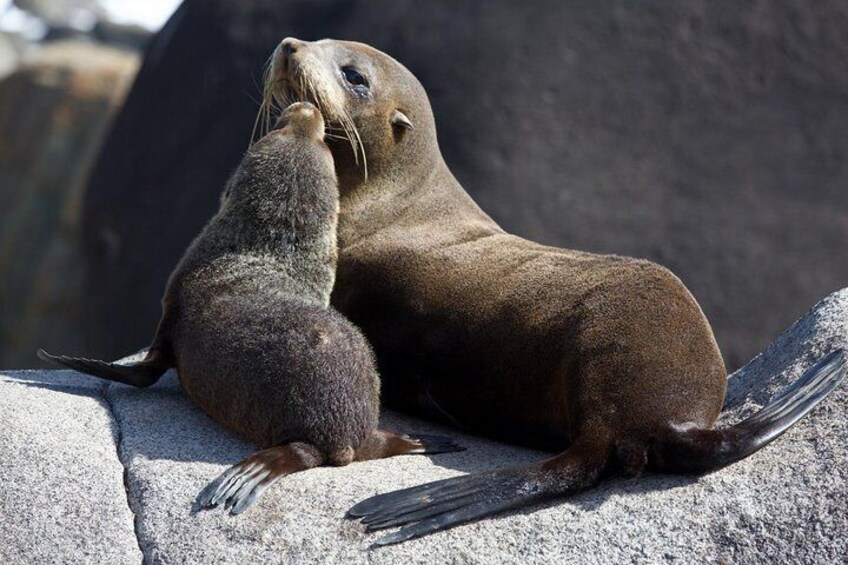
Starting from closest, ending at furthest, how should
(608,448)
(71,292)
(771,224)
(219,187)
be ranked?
(608,448) < (771,224) < (219,187) < (71,292)

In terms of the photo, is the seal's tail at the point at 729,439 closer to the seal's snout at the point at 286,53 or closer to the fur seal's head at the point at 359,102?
the fur seal's head at the point at 359,102

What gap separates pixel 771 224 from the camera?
1159 centimetres

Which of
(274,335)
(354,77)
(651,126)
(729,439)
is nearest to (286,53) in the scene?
(354,77)

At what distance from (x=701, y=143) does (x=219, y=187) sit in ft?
14.6

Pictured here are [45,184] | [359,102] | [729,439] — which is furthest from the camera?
[45,184]

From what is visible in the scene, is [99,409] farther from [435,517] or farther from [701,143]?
[701,143]

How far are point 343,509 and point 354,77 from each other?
3073mm

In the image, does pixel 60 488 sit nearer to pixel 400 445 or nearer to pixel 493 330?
pixel 400 445

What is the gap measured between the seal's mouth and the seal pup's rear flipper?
253cm

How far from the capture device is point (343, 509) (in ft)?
15.6

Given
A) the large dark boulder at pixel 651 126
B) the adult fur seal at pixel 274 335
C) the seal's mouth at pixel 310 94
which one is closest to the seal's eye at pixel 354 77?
the seal's mouth at pixel 310 94

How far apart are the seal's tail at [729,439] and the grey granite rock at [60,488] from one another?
79.1 inches

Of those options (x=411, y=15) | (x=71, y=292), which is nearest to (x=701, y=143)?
(x=411, y=15)

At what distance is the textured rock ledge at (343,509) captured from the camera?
4.58m
